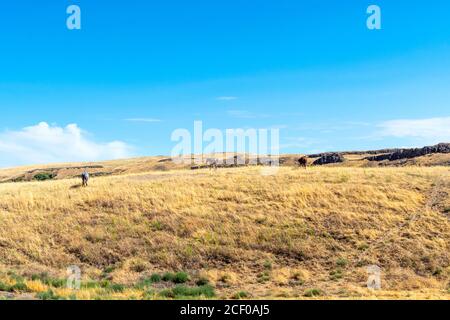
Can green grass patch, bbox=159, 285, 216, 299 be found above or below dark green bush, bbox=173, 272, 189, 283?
above

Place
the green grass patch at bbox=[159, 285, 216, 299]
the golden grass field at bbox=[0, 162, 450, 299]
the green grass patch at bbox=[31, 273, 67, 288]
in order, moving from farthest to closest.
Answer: the golden grass field at bbox=[0, 162, 450, 299], the green grass patch at bbox=[31, 273, 67, 288], the green grass patch at bbox=[159, 285, 216, 299]

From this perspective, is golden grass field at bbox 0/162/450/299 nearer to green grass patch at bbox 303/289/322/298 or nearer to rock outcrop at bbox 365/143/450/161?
green grass patch at bbox 303/289/322/298

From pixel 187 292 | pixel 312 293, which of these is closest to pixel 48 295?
pixel 187 292

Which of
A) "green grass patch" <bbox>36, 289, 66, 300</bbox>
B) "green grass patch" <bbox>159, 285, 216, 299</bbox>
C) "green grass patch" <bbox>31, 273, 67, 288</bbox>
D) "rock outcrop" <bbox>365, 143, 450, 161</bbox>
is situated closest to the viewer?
"green grass patch" <bbox>36, 289, 66, 300</bbox>

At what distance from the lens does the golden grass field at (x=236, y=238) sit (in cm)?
1769

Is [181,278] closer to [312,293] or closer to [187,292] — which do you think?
[187,292]

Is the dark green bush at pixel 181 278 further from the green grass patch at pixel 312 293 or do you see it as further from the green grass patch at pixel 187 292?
the green grass patch at pixel 312 293

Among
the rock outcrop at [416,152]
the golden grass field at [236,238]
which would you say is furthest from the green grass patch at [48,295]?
the rock outcrop at [416,152]

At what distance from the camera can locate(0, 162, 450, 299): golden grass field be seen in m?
17.7

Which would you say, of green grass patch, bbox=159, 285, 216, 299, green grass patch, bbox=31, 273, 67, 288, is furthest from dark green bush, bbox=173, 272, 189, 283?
green grass patch, bbox=31, 273, 67, 288

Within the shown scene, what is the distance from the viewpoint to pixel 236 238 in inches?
917
